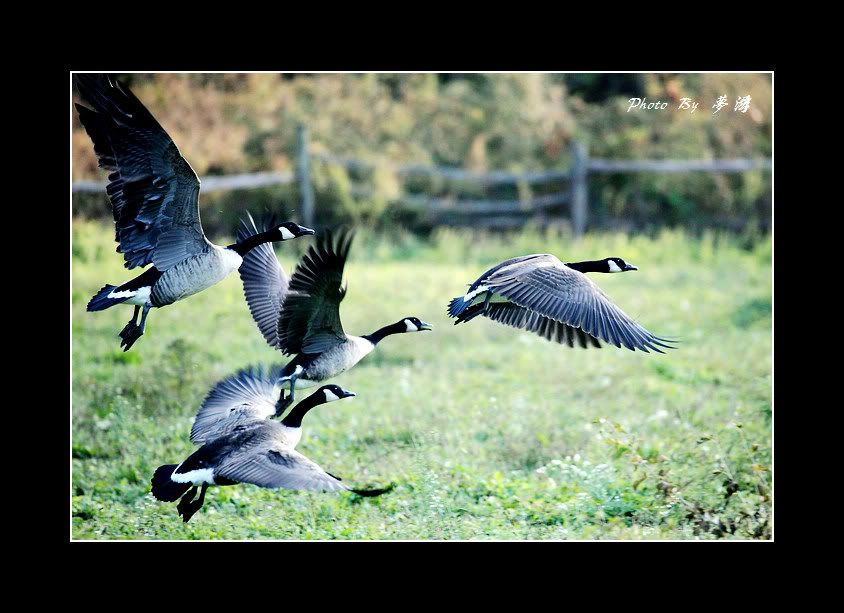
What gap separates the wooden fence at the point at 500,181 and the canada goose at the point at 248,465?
741 centimetres

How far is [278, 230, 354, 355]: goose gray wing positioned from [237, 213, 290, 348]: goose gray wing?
0.61 metres

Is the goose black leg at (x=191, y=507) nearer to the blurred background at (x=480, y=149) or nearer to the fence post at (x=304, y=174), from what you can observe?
the blurred background at (x=480, y=149)

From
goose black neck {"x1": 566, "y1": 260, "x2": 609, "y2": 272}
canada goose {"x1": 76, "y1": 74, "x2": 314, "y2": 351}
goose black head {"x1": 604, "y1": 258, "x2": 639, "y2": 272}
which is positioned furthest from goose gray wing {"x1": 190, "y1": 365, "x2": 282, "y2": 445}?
goose black head {"x1": 604, "y1": 258, "x2": 639, "y2": 272}

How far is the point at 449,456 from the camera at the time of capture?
20.2ft

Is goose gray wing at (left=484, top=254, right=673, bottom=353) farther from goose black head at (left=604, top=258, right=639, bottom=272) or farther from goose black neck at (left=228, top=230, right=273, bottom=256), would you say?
goose black neck at (left=228, top=230, right=273, bottom=256)

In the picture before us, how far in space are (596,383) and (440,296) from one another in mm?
2470

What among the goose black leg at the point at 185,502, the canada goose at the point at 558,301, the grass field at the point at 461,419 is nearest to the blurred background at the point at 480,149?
the grass field at the point at 461,419

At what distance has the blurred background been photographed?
39.1ft

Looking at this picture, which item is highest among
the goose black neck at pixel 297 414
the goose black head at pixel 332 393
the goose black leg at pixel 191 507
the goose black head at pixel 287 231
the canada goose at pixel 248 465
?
the goose black head at pixel 287 231

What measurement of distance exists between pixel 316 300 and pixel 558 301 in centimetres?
123

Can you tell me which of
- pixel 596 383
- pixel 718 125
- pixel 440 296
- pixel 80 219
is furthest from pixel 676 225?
pixel 80 219

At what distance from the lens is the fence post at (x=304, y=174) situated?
40.2ft

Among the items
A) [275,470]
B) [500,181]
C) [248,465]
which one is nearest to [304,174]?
[500,181]

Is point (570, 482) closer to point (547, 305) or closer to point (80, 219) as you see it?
point (547, 305)
